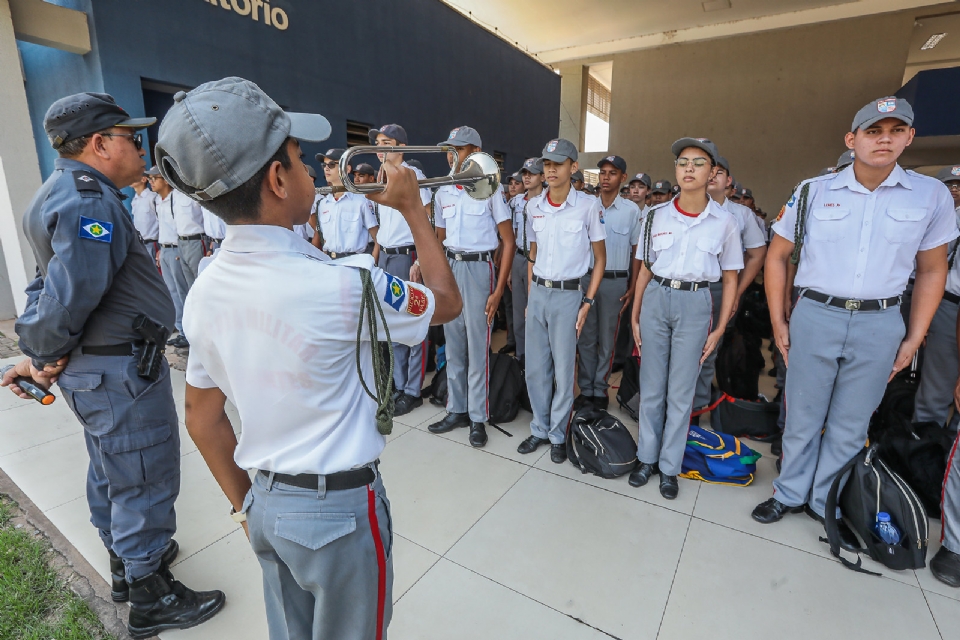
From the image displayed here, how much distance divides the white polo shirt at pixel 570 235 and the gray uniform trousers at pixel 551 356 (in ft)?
0.44

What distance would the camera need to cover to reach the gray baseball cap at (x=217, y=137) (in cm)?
77

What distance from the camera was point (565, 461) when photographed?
2926mm

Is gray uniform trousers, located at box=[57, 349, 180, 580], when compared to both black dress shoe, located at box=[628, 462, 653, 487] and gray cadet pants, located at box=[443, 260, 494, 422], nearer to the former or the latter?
gray cadet pants, located at box=[443, 260, 494, 422]

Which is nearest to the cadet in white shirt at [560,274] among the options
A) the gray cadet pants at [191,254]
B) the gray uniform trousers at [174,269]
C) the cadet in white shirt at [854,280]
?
the cadet in white shirt at [854,280]

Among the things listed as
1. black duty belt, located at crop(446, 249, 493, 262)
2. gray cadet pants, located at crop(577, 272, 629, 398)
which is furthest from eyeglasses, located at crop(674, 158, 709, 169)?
gray cadet pants, located at crop(577, 272, 629, 398)

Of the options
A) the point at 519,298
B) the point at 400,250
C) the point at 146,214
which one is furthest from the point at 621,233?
the point at 146,214

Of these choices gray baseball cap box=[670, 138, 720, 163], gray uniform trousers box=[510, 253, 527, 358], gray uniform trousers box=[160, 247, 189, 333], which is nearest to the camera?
gray baseball cap box=[670, 138, 720, 163]

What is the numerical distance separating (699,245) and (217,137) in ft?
7.44

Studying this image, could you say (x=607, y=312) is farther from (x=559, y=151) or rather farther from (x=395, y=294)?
(x=395, y=294)

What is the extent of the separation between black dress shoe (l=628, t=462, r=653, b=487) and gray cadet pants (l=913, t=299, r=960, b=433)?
1.89 metres

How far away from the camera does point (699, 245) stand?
2416 mm

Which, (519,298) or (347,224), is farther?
(519,298)

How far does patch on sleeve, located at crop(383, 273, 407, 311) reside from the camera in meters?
0.91

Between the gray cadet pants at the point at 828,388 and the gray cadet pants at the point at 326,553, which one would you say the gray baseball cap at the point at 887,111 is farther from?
the gray cadet pants at the point at 326,553
